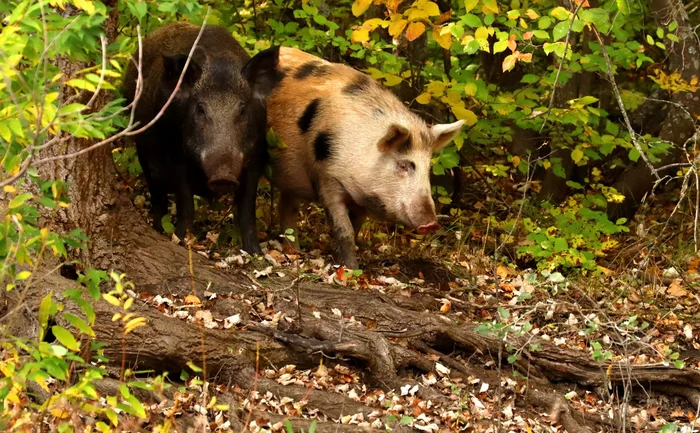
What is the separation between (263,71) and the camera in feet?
27.1

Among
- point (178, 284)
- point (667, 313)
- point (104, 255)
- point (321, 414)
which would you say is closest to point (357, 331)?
point (321, 414)

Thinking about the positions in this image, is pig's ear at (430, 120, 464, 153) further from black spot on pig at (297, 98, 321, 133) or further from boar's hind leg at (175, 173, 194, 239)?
boar's hind leg at (175, 173, 194, 239)

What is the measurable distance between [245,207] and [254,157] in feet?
1.34

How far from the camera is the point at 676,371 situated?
22.1 ft

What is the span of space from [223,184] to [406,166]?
1649mm

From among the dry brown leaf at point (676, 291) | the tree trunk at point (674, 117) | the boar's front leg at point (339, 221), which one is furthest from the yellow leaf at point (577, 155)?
the boar's front leg at point (339, 221)

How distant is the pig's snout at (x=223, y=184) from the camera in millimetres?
7654

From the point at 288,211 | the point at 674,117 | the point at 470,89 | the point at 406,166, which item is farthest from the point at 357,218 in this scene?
the point at 674,117

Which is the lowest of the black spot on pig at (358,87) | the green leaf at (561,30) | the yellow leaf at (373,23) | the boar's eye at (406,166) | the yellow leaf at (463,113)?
the boar's eye at (406,166)

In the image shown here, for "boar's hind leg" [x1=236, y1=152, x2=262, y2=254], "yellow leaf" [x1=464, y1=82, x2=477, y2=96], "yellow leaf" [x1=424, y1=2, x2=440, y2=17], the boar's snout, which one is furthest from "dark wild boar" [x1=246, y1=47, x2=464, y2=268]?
"yellow leaf" [x1=424, y1=2, x2=440, y2=17]

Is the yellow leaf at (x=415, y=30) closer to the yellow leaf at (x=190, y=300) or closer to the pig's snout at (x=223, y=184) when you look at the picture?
the pig's snout at (x=223, y=184)

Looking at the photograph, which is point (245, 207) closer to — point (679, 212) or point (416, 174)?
point (416, 174)

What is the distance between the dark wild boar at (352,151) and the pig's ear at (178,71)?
110cm

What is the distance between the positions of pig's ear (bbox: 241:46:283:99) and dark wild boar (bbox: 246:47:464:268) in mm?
490
